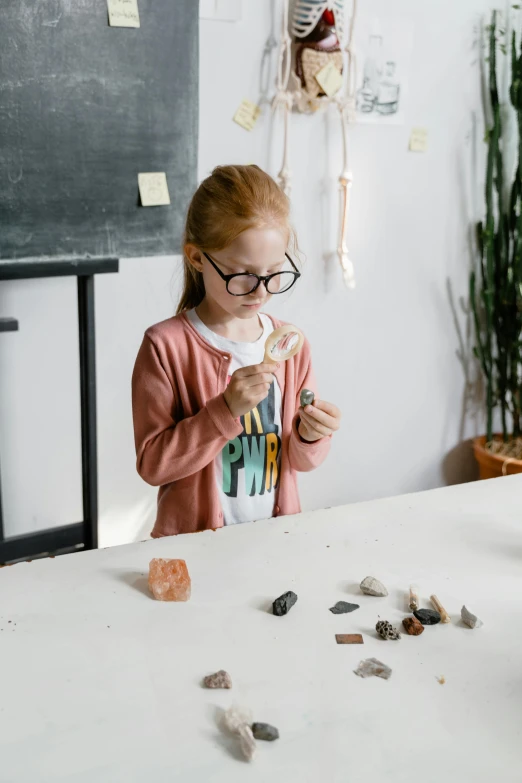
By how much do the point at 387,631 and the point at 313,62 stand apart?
1914mm

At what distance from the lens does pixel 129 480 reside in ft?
8.20

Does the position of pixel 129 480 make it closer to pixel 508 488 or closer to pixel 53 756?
pixel 508 488

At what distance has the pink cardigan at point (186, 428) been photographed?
4.26ft

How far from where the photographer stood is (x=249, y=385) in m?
1.21

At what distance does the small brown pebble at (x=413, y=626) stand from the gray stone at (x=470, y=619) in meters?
0.06

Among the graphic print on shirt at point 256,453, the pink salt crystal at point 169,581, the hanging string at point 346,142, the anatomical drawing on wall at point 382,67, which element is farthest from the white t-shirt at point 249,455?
the anatomical drawing on wall at point 382,67

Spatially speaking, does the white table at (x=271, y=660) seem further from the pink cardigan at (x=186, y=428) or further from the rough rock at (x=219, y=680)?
the pink cardigan at (x=186, y=428)

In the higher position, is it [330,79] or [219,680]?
[330,79]

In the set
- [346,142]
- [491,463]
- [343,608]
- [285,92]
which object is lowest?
[491,463]

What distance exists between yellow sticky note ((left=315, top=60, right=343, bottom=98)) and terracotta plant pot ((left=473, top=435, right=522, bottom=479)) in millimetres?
1448

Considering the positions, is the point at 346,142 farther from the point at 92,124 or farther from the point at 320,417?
the point at 320,417

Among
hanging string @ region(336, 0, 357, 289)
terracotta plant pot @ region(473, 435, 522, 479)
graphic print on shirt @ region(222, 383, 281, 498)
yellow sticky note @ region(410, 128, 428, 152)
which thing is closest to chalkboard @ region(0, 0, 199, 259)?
hanging string @ region(336, 0, 357, 289)

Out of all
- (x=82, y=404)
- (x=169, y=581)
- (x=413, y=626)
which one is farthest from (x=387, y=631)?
(x=82, y=404)

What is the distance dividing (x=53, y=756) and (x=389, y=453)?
241cm
